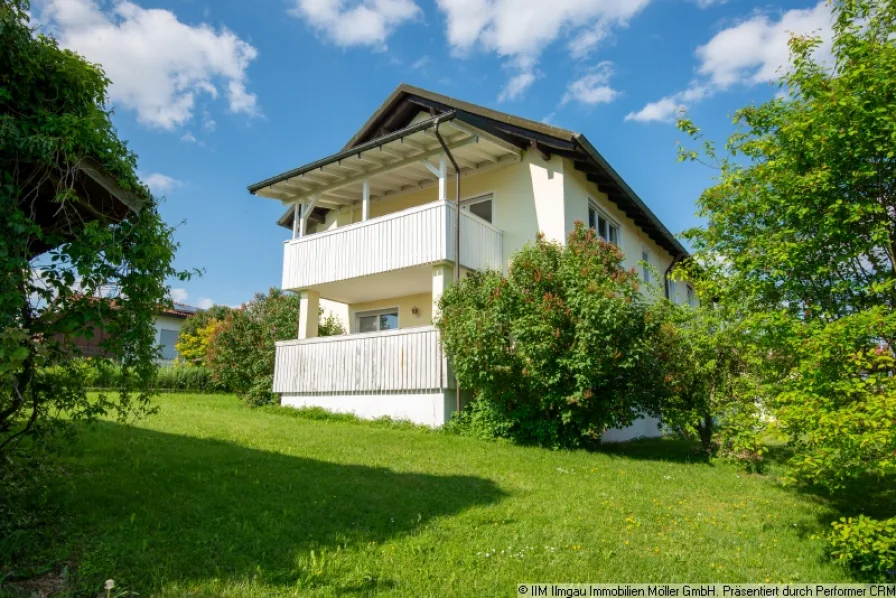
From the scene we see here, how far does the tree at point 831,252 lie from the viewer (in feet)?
15.1

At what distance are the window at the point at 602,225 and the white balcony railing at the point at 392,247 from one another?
10.4 feet

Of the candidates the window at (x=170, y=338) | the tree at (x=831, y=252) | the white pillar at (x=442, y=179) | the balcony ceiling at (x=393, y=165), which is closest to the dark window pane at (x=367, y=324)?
the balcony ceiling at (x=393, y=165)

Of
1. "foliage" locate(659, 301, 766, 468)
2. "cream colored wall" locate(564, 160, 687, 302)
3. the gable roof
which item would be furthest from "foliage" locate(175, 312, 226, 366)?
"foliage" locate(659, 301, 766, 468)

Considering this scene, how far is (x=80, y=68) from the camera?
4.58m

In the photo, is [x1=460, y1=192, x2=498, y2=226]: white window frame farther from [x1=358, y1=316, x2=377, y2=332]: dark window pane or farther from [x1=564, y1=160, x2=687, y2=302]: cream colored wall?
[x1=358, y1=316, x2=377, y2=332]: dark window pane

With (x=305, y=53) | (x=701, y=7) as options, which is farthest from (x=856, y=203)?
(x=305, y=53)

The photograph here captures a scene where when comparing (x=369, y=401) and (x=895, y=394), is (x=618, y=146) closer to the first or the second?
(x=369, y=401)

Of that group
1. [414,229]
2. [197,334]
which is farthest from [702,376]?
[197,334]

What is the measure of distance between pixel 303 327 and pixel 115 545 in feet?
37.6

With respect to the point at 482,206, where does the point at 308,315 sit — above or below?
below

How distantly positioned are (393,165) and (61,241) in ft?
34.6

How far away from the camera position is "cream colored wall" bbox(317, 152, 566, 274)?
13719mm

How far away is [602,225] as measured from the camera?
16797mm

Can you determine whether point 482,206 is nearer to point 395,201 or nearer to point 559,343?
point 395,201
